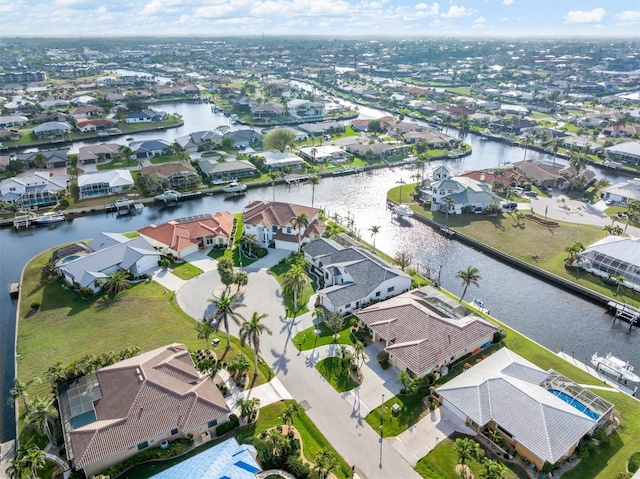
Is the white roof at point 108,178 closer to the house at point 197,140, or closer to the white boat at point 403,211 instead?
the house at point 197,140

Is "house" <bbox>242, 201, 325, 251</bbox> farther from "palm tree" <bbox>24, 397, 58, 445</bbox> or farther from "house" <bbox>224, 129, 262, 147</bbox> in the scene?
"house" <bbox>224, 129, 262, 147</bbox>

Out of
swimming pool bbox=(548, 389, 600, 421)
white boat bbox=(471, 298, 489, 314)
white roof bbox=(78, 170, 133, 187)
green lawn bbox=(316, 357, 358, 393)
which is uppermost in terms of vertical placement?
swimming pool bbox=(548, 389, 600, 421)

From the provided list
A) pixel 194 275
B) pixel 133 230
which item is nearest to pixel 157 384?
pixel 194 275

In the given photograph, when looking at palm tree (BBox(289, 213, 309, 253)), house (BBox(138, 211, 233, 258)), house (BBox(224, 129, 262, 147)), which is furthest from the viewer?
house (BBox(224, 129, 262, 147))

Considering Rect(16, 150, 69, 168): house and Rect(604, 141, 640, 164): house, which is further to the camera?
Rect(604, 141, 640, 164): house

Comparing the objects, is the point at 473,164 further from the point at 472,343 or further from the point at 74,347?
the point at 74,347

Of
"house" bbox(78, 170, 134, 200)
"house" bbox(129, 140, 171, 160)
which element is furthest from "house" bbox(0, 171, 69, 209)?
"house" bbox(129, 140, 171, 160)
